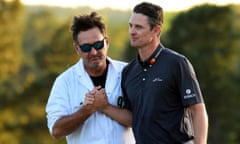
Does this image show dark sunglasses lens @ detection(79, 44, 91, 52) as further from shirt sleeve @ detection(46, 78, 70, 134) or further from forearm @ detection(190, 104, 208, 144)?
forearm @ detection(190, 104, 208, 144)

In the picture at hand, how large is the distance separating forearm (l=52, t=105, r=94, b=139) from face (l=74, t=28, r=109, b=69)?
1.03 ft

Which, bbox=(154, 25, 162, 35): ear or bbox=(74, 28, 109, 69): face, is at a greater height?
bbox=(154, 25, 162, 35): ear

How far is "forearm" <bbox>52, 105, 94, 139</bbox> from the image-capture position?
20.2ft

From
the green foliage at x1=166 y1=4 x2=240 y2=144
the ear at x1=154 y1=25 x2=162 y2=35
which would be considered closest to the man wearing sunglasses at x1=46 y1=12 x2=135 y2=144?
the ear at x1=154 y1=25 x2=162 y2=35

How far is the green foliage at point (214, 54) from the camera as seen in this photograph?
139 ft

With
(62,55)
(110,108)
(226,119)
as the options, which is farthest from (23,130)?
(110,108)

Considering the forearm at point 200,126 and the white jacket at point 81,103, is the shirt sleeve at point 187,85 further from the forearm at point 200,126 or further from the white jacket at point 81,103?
the white jacket at point 81,103

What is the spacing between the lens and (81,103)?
629cm

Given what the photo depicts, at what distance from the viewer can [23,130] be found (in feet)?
136

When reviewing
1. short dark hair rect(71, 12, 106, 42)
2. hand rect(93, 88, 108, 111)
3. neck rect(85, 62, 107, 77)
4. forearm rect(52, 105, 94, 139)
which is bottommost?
forearm rect(52, 105, 94, 139)

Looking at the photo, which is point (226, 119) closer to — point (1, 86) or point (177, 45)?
point (177, 45)

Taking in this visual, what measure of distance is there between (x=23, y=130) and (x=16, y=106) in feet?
4.06

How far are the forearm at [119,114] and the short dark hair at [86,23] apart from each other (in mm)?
527

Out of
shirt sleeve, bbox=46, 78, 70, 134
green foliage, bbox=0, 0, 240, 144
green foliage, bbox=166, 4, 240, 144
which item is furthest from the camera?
green foliage, bbox=166, 4, 240, 144
